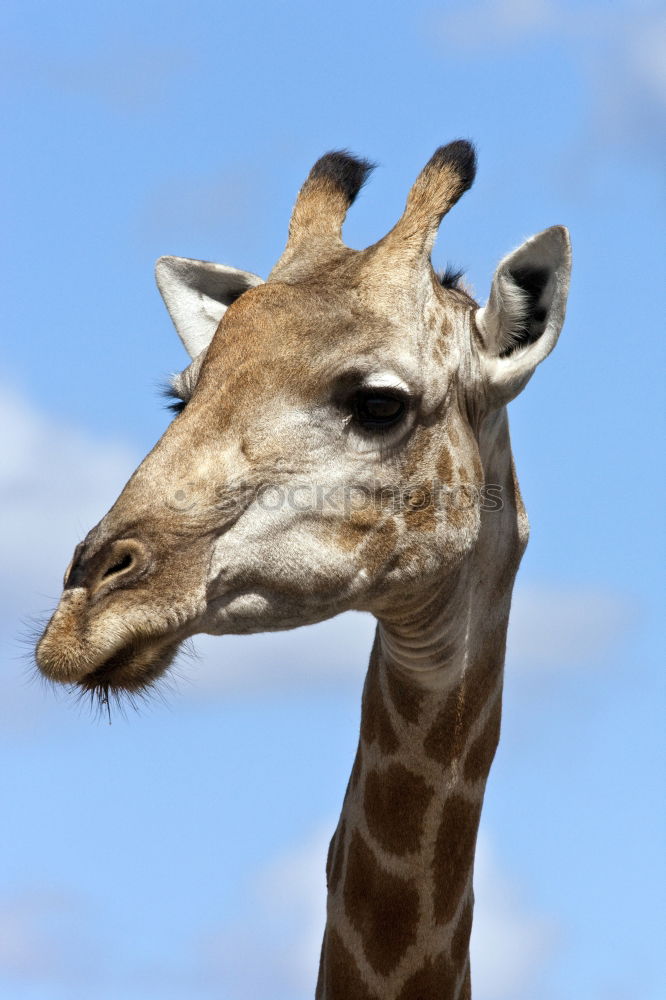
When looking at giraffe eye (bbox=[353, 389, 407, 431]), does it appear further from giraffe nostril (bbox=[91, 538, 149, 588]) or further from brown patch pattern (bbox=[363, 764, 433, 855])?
brown patch pattern (bbox=[363, 764, 433, 855])

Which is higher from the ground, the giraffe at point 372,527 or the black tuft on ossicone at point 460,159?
the black tuft on ossicone at point 460,159

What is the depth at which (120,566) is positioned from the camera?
543cm

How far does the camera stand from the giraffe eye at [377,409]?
6.36 metres

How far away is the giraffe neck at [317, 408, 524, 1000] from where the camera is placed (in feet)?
22.5

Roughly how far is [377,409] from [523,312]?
1065 mm

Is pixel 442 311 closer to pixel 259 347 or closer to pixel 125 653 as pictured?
pixel 259 347

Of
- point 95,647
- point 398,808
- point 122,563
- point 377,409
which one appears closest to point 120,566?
point 122,563

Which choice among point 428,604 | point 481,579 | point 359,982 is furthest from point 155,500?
point 359,982

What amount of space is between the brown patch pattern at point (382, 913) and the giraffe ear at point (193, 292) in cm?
332

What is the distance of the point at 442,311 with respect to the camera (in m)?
6.99

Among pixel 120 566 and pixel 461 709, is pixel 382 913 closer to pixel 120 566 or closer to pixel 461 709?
pixel 461 709

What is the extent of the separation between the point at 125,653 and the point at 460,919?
271cm

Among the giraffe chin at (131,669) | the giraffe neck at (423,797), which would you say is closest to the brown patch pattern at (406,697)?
the giraffe neck at (423,797)

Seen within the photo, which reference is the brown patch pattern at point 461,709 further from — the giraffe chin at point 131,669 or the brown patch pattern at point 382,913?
the giraffe chin at point 131,669
